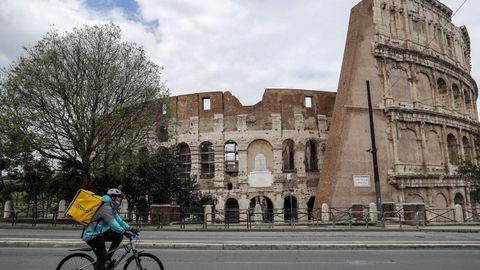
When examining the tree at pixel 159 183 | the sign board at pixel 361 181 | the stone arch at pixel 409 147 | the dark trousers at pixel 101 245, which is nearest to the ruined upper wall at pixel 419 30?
the stone arch at pixel 409 147

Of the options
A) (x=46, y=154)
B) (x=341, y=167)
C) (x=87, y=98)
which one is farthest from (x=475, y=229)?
(x=46, y=154)

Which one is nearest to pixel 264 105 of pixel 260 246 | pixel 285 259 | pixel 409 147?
pixel 409 147

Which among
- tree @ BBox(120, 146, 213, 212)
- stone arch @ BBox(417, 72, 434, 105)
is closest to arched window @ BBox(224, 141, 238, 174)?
tree @ BBox(120, 146, 213, 212)

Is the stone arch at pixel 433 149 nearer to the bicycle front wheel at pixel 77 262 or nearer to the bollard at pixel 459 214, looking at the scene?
the bollard at pixel 459 214

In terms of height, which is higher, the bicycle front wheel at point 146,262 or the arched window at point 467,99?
the arched window at point 467,99

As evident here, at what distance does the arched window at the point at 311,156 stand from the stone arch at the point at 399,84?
7.91 meters

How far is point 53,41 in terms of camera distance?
21.4 metres

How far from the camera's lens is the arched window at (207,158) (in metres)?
34.9

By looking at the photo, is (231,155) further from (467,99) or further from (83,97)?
(467,99)

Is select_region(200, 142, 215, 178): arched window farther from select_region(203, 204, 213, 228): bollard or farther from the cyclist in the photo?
the cyclist

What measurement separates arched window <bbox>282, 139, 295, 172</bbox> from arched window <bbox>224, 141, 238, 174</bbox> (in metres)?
4.18

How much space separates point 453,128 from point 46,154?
31279 mm

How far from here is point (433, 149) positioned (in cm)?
3184

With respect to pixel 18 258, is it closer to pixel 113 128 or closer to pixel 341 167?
pixel 113 128
